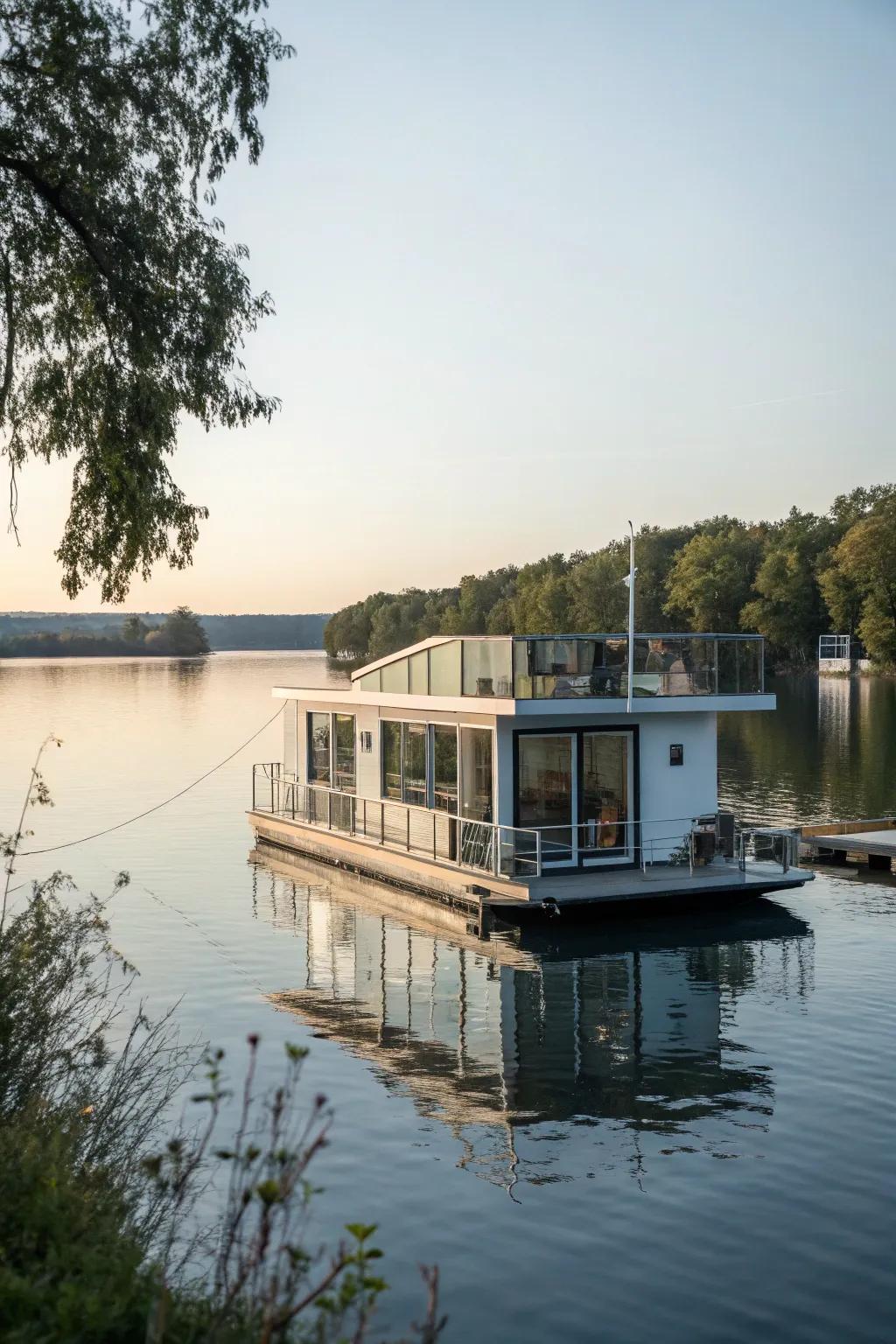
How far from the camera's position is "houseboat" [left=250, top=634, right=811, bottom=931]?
1966 cm

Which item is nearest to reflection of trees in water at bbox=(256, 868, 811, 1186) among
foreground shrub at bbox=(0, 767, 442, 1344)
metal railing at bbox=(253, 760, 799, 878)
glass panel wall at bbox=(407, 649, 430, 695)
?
metal railing at bbox=(253, 760, 799, 878)

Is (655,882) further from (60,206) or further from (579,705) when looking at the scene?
(60,206)

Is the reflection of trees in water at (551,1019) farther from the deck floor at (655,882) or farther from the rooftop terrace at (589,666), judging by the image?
the rooftop terrace at (589,666)

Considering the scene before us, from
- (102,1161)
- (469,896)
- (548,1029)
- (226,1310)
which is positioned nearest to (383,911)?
(469,896)

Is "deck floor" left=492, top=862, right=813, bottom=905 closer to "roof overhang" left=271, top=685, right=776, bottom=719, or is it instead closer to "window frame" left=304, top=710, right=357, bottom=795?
"roof overhang" left=271, top=685, right=776, bottom=719

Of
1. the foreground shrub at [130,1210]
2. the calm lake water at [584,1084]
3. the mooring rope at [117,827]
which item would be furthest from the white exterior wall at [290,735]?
the foreground shrub at [130,1210]

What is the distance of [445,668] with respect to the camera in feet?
70.5

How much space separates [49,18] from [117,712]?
231 ft

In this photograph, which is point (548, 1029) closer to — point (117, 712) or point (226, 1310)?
point (226, 1310)

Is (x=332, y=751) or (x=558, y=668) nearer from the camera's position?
(x=558, y=668)

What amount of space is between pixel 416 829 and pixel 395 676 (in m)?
2.78

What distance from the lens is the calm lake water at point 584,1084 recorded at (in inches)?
357

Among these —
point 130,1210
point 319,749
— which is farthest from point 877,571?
point 130,1210

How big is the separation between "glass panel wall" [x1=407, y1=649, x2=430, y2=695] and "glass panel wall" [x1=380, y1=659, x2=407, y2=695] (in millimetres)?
277
